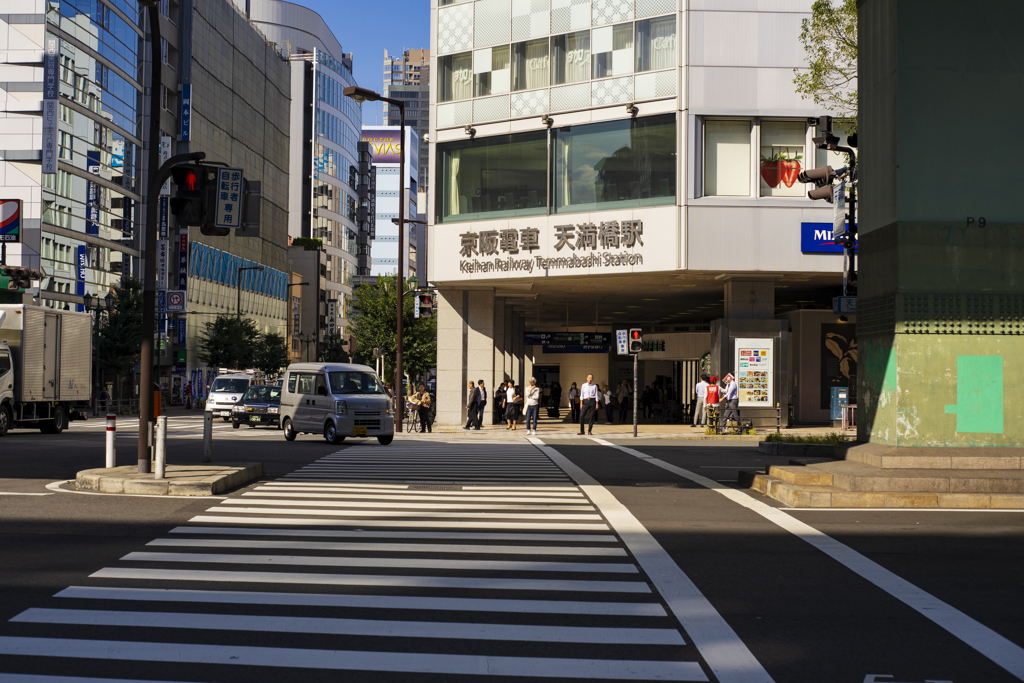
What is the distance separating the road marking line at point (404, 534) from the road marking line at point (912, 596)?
2.09 meters

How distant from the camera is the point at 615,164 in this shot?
33719 mm

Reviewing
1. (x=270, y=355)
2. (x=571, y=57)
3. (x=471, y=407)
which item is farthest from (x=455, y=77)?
(x=270, y=355)

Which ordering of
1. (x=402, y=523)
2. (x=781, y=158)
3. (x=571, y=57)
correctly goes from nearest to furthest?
1. (x=402, y=523)
2. (x=781, y=158)
3. (x=571, y=57)

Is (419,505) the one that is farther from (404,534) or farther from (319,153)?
(319,153)

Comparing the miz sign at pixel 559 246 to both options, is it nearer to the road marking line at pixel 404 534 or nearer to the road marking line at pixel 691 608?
the road marking line at pixel 691 608

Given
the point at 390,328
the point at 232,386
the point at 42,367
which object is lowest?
the point at 232,386

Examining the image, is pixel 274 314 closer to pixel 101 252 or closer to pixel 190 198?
pixel 101 252

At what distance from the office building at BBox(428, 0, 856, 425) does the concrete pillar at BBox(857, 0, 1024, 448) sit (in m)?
18.5

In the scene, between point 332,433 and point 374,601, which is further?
point 332,433

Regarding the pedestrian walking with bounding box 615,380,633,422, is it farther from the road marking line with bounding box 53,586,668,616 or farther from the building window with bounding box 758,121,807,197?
the road marking line with bounding box 53,586,668,616

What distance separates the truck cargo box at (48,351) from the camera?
1123 inches

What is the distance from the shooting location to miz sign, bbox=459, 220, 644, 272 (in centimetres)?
3300

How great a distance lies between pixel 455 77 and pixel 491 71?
5.22 feet

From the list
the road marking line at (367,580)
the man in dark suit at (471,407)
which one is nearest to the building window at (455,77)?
the man in dark suit at (471,407)
